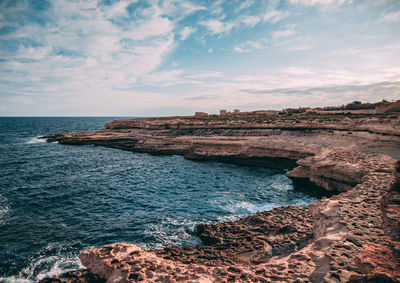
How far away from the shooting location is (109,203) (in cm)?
1941

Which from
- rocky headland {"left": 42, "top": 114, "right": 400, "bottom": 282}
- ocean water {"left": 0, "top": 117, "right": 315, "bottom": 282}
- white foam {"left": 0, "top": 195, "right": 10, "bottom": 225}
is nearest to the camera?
rocky headland {"left": 42, "top": 114, "right": 400, "bottom": 282}

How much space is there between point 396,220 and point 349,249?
7.37 ft

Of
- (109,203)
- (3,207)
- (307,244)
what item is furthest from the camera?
(109,203)

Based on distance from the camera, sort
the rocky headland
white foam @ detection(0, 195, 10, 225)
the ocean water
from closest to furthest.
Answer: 1. the rocky headland
2. the ocean water
3. white foam @ detection(0, 195, 10, 225)

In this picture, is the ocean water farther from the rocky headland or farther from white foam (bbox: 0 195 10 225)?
the rocky headland

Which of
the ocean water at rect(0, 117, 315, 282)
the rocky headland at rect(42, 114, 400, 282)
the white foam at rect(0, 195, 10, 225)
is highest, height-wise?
the rocky headland at rect(42, 114, 400, 282)

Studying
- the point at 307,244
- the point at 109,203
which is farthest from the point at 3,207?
Answer: the point at 307,244

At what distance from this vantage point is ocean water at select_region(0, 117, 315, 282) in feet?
40.9

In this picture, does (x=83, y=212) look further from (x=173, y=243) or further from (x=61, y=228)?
(x=173, y=243)

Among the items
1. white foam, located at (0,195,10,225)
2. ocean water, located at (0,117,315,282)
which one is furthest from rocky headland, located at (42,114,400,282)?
white foam, located at (0,195,10,225)

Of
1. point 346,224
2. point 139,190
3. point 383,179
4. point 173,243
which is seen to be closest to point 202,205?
point 173,243

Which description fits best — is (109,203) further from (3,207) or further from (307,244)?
(307,244)

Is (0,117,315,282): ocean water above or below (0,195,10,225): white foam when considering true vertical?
below

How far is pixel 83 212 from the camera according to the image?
17438mm
